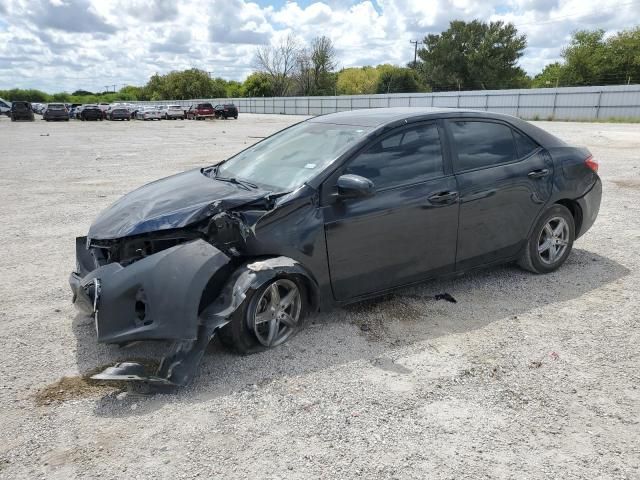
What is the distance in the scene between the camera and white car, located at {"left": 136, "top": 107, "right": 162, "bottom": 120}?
171 feet

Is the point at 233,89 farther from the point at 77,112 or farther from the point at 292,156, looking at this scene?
the point at 292,156

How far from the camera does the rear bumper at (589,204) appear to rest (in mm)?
5289

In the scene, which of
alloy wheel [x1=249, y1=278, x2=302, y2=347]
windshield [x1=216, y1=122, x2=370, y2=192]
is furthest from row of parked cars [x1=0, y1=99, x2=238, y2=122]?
alloy wheel [x1=249, y1=278, x2=302, y2=347]

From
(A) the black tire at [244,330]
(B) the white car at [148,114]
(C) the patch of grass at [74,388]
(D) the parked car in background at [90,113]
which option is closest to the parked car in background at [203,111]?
(B) the white car at [148,114]

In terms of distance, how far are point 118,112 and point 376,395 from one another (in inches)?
2043

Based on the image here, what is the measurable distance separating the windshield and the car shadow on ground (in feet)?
3.72

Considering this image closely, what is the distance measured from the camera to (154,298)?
10.7ft

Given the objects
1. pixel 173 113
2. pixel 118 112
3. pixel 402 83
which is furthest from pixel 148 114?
pixel 402 83

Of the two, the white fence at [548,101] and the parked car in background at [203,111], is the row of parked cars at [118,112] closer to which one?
the parked car in background at [203,111]

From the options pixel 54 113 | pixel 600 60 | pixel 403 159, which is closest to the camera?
pixel 403 159

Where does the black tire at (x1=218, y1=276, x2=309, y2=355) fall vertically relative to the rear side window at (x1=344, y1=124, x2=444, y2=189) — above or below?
below

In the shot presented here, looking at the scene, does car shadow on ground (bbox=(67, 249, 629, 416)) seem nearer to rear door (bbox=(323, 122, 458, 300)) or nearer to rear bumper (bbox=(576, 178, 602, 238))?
rear door (bbox=(323, 122, 458, 300))

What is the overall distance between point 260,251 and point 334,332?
0.89 meters

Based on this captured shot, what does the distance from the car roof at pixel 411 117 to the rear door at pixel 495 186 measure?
0.08 meters
